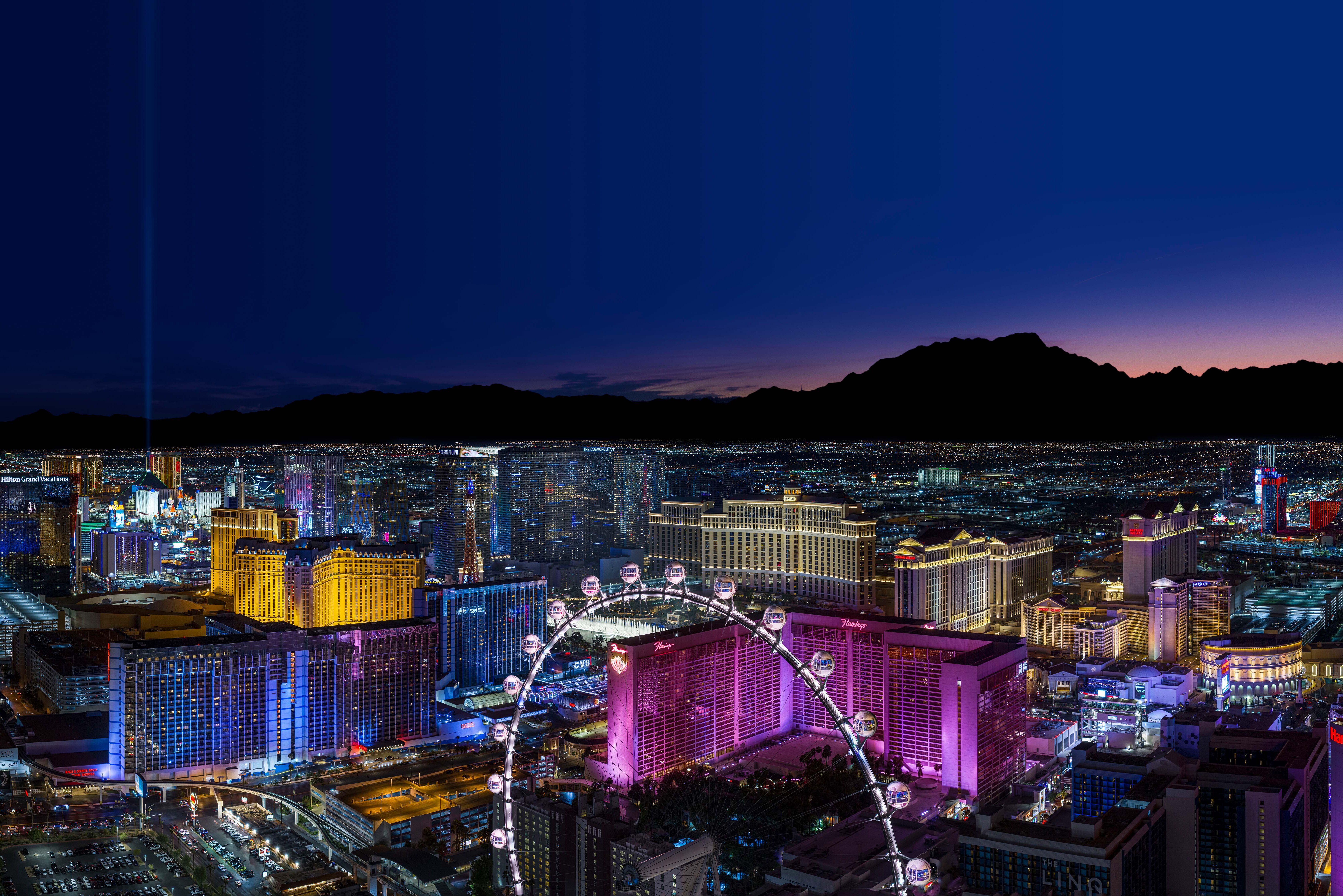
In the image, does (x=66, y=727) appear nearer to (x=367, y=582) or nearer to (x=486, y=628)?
(x=367, y=582)

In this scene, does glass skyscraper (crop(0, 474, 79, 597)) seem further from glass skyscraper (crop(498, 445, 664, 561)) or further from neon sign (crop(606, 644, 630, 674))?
neon sign (crop(606, 644, 630, 674))

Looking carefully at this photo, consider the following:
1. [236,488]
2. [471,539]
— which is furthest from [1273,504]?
[236,488]

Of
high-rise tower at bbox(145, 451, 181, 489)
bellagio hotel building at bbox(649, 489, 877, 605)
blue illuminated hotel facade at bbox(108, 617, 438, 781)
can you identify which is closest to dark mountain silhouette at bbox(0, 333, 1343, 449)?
high-rise tower at bbox(145, 451, 181, 489)

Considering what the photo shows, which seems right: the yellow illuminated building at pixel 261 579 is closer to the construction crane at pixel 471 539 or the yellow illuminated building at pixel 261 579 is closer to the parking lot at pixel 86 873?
the construction crane at pixel 471 539

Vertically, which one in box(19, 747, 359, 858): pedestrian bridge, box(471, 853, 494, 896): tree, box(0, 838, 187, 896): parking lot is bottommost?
box(0, 838, 187, 896): parking lot

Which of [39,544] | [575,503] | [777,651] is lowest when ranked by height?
[39,544]

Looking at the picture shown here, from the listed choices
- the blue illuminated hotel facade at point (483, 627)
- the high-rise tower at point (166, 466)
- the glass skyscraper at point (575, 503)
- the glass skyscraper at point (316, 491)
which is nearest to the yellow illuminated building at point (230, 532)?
the glass skyscraper at point (316, 491)

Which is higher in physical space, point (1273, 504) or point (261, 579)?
point (1273, 504)

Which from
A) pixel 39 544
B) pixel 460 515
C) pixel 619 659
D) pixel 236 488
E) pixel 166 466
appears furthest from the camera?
pixel 166 466
